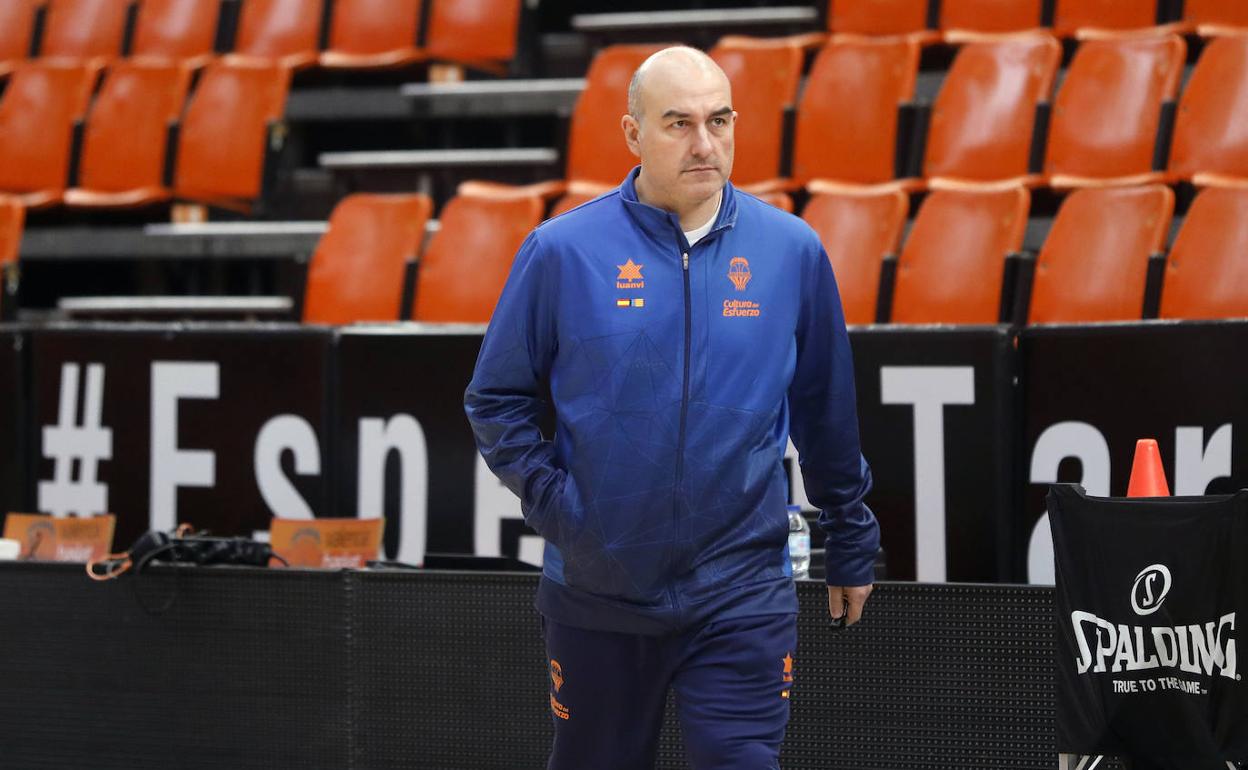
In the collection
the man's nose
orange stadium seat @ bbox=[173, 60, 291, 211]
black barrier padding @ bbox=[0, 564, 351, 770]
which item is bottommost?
black barrier padding @ bbox=[0, 564, 351, 770]

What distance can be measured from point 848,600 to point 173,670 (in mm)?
2040

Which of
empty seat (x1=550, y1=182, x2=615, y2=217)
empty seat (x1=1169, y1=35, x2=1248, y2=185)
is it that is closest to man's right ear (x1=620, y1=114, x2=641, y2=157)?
empty seat (x1=1169, y1=35, x2=1248, y2=185)

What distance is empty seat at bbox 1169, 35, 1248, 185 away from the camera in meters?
6.21

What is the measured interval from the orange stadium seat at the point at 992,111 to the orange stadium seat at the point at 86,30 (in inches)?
204

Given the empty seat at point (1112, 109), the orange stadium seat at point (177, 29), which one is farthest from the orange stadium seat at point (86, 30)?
the empty seat at point (1112, 109)

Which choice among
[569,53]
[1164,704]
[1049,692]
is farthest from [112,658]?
[569,53]

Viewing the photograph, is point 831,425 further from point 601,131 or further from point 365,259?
point 601,131

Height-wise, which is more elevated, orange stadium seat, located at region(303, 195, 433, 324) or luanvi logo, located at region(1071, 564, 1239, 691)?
orange stadium seat, located at region(303, 195, 433, 324)

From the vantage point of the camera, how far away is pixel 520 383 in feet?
9.33

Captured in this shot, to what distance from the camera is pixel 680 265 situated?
9.16ft

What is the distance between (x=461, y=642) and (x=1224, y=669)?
1.83 m

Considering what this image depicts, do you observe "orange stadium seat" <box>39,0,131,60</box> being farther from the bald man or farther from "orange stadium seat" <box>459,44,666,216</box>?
the bald man

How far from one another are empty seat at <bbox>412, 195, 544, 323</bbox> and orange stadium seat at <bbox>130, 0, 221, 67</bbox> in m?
3.26

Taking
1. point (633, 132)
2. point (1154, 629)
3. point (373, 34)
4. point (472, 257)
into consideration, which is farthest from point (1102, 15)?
point (633, 132)
